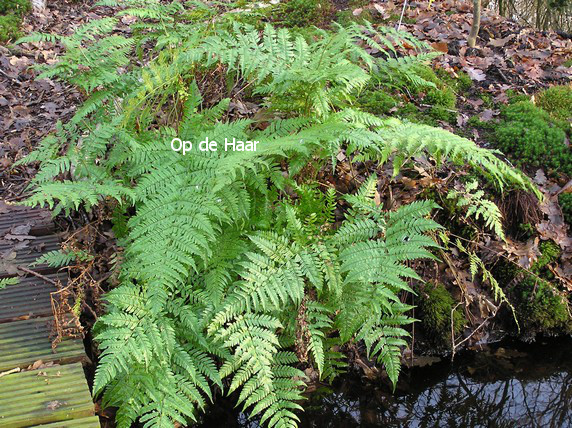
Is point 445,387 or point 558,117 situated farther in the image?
Answer: point 558,117

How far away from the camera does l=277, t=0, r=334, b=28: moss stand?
6.65 m

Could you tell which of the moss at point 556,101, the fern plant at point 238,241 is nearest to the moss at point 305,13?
the moss at point 556,101

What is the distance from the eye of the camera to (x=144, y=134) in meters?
3.91

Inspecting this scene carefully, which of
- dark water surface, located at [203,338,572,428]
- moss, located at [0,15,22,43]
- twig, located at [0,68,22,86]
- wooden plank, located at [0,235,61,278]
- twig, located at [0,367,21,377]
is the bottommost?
dark water surface, located at [203,338,572,428]

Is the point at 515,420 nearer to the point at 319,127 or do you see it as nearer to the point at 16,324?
the point at 319,127

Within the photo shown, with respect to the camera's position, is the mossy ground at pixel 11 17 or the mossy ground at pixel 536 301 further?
the mossy ground at pixel 11 17

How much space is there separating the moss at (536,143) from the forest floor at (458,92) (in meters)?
0.11

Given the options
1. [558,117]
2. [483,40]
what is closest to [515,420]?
[558,117]

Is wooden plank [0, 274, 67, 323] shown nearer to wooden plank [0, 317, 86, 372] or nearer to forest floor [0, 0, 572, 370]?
wooden plank [0, 317, 86, 372]

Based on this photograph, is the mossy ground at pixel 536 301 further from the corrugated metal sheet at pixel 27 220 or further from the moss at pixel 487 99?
the corrugated metal sheet at pixel 27 220

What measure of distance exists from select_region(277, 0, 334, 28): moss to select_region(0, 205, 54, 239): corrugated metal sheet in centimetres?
363

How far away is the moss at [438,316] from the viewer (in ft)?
13.9

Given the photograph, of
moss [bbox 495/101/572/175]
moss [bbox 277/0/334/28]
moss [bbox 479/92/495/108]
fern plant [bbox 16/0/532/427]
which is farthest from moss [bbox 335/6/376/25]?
fern plant [bbox 16/0/532/427]

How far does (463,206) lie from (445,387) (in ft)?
4.67
